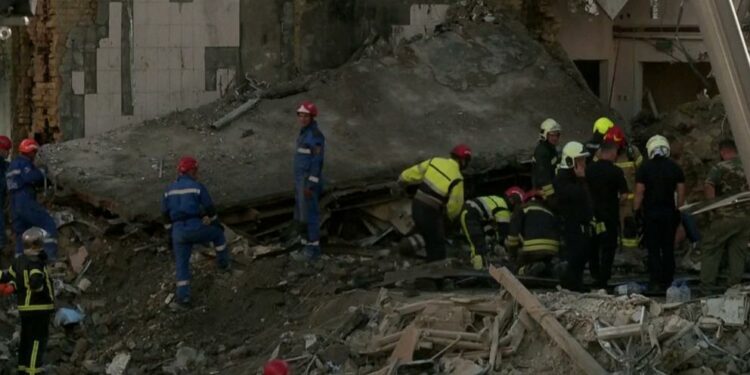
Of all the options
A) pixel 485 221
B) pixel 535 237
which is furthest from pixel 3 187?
pixel 535 237

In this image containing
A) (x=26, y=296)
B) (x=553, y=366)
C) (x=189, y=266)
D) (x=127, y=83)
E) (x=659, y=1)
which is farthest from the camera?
(x=659, y=1)

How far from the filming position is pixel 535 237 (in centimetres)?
1778

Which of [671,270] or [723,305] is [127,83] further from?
[723,305]

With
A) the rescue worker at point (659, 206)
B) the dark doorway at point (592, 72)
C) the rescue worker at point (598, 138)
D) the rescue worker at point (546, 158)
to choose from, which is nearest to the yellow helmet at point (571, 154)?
the rescue worker at point (659, 206)

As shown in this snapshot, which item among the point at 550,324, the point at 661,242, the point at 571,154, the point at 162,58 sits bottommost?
the point at 550,324

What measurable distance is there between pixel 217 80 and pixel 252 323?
580cm

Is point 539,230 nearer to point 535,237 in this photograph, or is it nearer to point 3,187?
point 535,237

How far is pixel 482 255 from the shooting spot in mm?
18438

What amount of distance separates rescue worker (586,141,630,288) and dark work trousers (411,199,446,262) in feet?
5.79

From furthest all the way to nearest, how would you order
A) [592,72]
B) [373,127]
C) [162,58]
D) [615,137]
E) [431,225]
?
[592,72], [162,58], [373,127], [615,137], [431,225]

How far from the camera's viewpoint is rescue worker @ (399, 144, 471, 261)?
18484 mm

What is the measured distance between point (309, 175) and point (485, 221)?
6.30 feet

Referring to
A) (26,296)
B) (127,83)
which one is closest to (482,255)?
(26,296)

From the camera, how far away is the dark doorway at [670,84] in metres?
25.8
